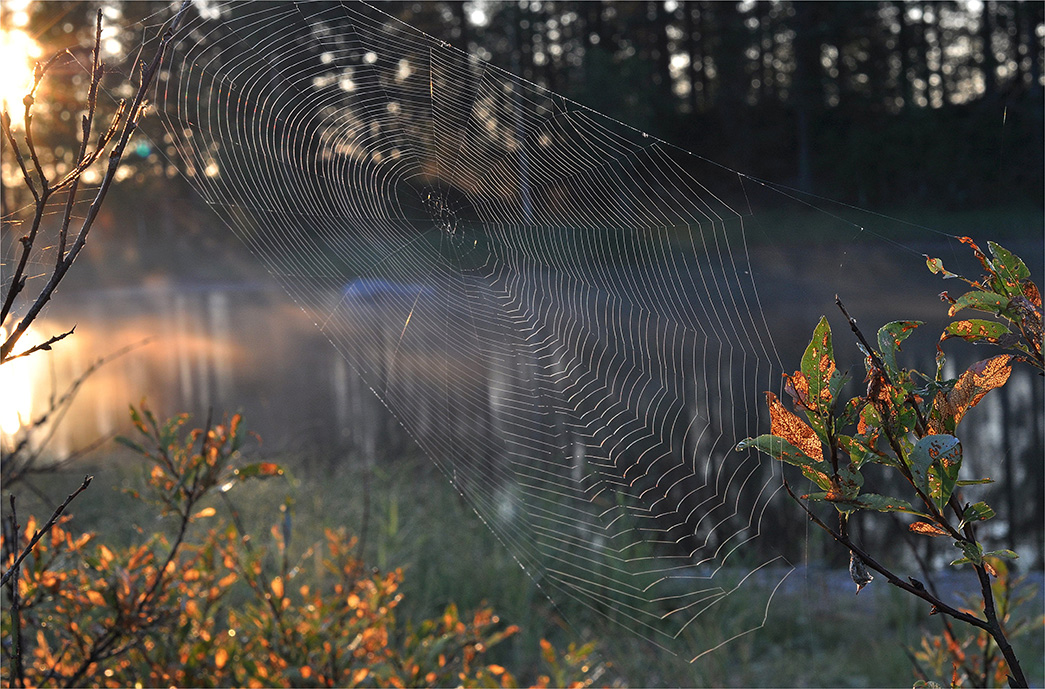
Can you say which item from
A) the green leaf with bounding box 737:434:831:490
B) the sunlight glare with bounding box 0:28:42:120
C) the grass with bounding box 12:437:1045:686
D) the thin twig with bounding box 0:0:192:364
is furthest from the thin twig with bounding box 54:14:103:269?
the grass with bounding box 12:437:1045:686

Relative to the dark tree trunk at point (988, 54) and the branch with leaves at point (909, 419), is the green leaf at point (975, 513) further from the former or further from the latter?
the dark tree trunk at point (988, 54)

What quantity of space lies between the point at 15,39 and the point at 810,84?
1702 centimetres

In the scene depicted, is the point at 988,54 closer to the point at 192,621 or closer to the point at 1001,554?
the point at 192,621

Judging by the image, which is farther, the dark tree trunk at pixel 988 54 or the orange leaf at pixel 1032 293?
the dark tree trunk at pixel 988 54

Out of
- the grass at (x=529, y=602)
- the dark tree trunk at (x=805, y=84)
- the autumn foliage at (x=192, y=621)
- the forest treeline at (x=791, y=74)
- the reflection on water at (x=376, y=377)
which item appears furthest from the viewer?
the dark tree trunk at (x=805, y=84)

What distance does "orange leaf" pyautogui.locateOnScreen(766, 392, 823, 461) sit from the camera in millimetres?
633

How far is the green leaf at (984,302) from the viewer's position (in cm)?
62

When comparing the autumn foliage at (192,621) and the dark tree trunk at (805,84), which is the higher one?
the dark tree trunk at (805,84)

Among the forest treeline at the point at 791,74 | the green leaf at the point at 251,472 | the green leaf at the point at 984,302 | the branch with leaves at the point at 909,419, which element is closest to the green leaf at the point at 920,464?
the branch with leaves at the point at 909,419

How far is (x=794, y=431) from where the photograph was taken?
0.64 meters

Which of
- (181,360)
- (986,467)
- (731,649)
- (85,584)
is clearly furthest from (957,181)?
(85,584)

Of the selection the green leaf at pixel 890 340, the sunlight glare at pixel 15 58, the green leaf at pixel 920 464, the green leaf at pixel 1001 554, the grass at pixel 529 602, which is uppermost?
the sunlight glare at pixel 15 58

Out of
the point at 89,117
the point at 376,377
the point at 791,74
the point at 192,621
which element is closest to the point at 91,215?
the point at 89,117

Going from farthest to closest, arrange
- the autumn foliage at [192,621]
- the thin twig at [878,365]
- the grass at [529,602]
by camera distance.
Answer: the grass at [529,602], the autumn foliage at [192,621], the thin twig at [878,365]
